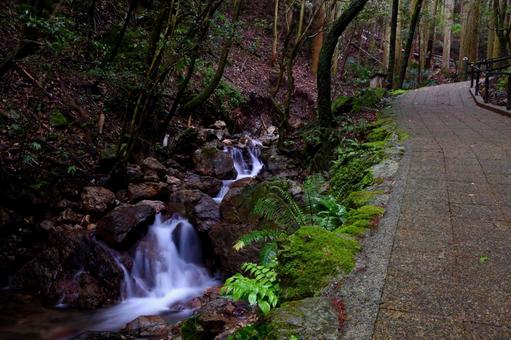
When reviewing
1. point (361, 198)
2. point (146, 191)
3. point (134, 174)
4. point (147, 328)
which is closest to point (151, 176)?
point (134, 174)

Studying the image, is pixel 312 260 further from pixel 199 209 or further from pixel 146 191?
pixel 146 191

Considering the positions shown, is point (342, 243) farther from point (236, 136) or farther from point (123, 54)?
point (236, 136)

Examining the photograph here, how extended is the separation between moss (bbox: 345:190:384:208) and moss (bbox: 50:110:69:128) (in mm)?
7321

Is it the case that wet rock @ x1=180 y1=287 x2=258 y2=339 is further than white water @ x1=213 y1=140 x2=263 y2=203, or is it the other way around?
white water @ x1=213 y1=140 x2=263 y2=203

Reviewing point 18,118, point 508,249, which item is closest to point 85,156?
point 18,118

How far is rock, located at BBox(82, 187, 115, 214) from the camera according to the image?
7.93 m

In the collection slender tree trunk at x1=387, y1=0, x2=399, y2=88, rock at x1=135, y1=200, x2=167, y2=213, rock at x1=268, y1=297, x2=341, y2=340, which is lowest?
rock at x1=135, y1=200, x2=167, y2=213

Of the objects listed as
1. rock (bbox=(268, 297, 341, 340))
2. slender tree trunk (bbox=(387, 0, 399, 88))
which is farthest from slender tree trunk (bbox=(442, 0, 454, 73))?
rock (bbox=(268, 297, 341, 340))

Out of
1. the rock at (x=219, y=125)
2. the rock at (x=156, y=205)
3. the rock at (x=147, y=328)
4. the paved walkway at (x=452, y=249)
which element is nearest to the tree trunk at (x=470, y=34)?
the rock at (x=219, y=125)

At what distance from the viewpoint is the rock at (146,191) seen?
8.71 meters

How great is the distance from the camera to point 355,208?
441cm

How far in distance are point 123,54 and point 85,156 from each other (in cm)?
296

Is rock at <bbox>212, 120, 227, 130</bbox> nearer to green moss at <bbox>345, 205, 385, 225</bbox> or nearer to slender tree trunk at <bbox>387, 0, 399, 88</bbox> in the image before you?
slender tree trunk at <bbox>387, 0, 399, 88</bbox>

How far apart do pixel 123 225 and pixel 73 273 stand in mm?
1134
